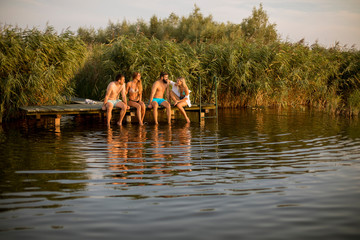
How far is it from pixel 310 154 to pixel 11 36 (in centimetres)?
890

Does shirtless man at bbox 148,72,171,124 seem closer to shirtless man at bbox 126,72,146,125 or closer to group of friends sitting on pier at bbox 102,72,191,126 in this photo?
group of friends sitting on pier at bbox 102,72,191,126

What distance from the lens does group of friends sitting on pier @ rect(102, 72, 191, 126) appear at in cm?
1209

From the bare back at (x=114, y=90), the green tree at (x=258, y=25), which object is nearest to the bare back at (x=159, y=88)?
the bare back at (x=114, y=90)

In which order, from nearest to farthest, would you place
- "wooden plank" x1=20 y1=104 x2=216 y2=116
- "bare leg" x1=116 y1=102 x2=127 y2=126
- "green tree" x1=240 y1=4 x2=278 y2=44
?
"wooden plank" x1=20 y1=104 x2=216 y2=116 → "bare leg" x1=116 y1=102 x2=127 y2=126 → "green tree" x1=240 y1=4 x2=278 y2=44

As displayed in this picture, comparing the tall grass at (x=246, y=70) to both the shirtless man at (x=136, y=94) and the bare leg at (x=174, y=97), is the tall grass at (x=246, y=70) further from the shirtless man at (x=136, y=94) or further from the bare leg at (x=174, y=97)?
the shirtless man at (x=136, y=94)

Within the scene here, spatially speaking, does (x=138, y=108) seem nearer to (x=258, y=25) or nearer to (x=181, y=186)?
(x=181, y=186)

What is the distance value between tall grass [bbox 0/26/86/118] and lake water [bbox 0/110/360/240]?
2.77 m

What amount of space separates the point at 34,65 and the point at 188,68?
5316mm


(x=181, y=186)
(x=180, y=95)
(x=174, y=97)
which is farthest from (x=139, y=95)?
(x=181, y=186)

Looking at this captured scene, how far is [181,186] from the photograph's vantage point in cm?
508

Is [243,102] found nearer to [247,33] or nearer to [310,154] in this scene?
[310,154]

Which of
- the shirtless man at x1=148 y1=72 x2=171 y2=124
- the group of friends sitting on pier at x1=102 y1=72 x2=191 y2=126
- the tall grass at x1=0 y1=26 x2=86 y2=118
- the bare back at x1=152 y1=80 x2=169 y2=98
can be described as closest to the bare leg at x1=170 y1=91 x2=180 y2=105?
the group of friends sitting on pier at x1=102 y1=72 x2=191 y2=126

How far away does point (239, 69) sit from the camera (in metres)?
16.2

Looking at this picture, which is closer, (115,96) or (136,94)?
(115,96)
